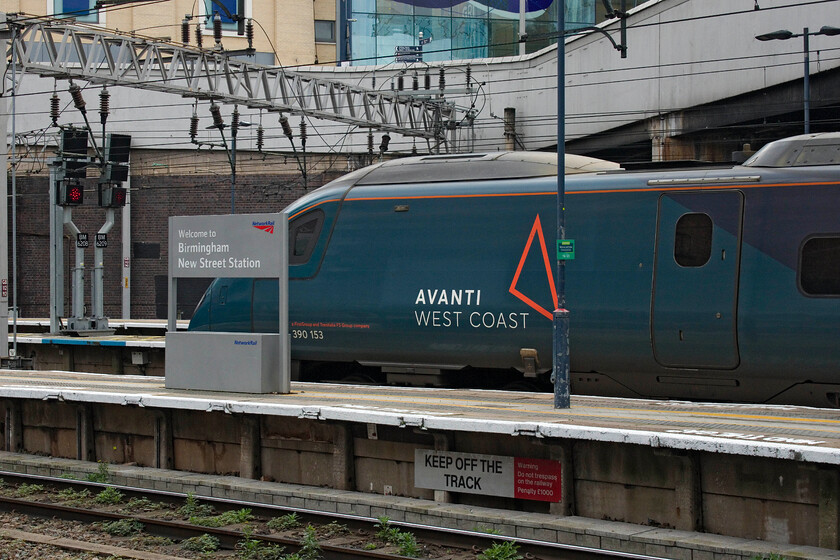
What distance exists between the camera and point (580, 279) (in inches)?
564

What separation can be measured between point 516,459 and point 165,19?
47.9 m

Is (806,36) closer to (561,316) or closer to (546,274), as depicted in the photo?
(546,274)

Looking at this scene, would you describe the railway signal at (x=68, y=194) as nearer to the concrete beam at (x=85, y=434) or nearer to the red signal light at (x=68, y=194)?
the red signal light at (x=68, y=194)

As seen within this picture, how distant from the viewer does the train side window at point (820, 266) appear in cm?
1275

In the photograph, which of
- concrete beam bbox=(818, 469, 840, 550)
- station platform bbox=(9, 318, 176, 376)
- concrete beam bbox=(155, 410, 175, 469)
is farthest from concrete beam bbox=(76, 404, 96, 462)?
concrete beam bbox=(818, 469, 840, 550)

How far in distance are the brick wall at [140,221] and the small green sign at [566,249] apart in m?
30.4

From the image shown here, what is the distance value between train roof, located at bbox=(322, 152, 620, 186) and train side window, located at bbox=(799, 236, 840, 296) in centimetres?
324

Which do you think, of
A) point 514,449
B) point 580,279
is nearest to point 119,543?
point 514,449

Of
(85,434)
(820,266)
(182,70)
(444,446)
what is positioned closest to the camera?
(444,446)

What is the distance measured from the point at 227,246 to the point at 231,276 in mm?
429

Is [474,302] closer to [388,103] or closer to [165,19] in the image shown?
[388,103]

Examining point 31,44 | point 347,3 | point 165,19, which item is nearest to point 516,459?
point 31,44

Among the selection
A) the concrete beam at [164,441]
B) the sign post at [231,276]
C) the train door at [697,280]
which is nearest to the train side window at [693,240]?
the train door at [697,280]

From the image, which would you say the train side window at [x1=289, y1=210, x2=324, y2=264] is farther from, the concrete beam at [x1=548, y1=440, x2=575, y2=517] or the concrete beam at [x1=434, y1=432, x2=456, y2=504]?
the concrete beam at [x1=548, y1=440, x2=575, y2=517]
